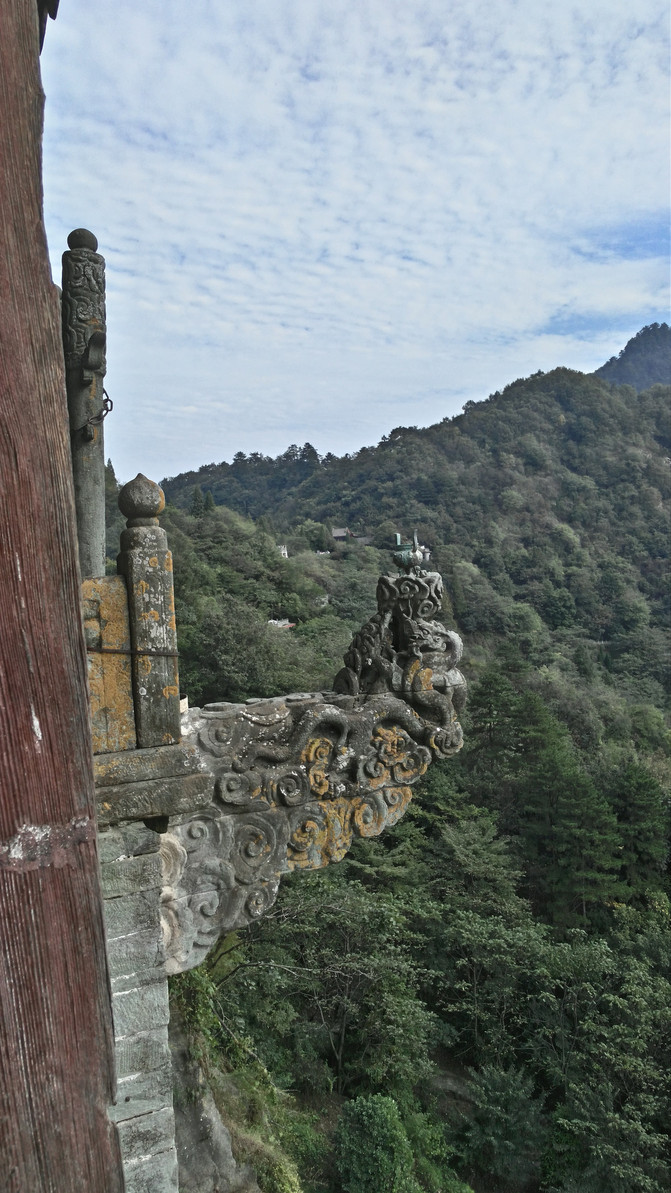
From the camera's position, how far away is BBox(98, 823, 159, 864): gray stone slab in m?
2.52

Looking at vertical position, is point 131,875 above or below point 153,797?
below

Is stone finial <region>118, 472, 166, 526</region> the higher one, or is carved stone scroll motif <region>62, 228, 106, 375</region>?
carved stone scroll motif <region>62, 228, 106, 375</region>

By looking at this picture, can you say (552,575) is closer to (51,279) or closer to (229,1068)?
(229,1068)

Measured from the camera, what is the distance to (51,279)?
2.39 ft

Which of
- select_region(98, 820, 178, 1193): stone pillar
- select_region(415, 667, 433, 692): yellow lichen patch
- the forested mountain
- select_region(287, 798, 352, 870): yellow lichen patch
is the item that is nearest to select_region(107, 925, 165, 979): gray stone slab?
select_region(98, 820, 178, 1193): stone pillar

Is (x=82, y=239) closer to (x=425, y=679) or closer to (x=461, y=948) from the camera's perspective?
(x=425, y=679)

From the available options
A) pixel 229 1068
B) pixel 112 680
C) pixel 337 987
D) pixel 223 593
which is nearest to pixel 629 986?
pixel 337 987

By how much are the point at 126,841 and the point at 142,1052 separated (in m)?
0.83

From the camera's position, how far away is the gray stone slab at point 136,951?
8.61 ft

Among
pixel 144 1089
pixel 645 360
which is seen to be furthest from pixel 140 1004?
pixel 645 360

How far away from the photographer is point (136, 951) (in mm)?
2656

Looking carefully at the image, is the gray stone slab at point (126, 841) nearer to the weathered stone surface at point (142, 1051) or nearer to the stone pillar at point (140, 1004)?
the stone pillar at point (140, 1004)

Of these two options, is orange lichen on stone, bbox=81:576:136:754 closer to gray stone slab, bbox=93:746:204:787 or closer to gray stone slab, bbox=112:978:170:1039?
gray stone slab, bbox=93:746:204:787

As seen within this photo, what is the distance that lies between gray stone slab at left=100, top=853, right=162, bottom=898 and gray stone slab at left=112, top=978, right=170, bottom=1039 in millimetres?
395
